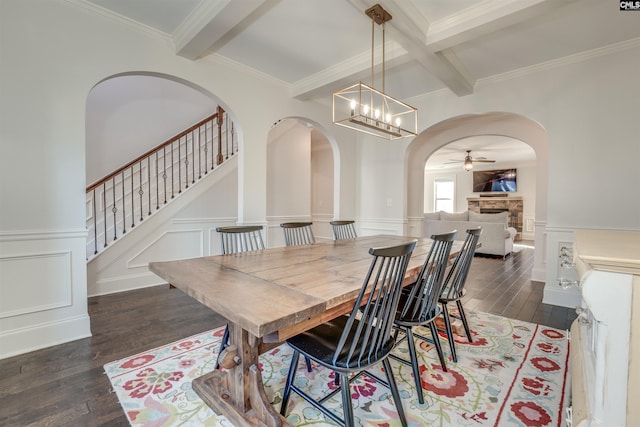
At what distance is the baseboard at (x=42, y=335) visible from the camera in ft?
6.72

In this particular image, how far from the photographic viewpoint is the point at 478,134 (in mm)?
4848

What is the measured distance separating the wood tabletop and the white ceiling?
1.82 metres

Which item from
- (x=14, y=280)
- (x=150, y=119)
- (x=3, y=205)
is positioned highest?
(x=150, y=119)

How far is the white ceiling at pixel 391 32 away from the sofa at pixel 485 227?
3.35m

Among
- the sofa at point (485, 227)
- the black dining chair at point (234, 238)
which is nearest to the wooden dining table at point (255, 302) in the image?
the black dining chair at point (234, 238)

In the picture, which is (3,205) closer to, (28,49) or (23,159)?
(23,159)

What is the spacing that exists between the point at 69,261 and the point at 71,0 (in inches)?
80.4

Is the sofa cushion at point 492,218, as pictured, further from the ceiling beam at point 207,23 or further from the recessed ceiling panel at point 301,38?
the ceiling beam at point 207,23

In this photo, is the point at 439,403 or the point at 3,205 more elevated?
the point at 3,205

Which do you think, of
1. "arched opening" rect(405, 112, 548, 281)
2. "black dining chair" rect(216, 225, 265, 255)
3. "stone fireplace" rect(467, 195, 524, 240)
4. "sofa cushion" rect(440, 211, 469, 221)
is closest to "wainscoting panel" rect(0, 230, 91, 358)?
"black dining chair" rect(216, 225, 265, 255)

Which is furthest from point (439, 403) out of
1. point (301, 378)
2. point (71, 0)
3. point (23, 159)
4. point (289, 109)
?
point (71, 0)

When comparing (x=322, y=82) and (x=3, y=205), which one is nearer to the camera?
(x=3, y=205)

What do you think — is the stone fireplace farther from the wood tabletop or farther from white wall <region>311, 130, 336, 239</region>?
the wood tabletop

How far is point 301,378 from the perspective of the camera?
1821 mm
